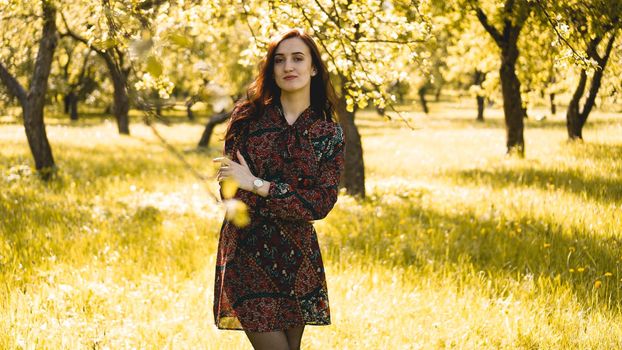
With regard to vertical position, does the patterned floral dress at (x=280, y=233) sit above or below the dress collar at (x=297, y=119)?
below

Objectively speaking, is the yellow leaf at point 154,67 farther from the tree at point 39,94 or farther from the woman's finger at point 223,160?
the tree at point 39,94

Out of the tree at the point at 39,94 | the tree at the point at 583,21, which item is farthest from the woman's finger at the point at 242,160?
the tree at the point at 39,94

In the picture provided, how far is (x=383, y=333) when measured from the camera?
426cm

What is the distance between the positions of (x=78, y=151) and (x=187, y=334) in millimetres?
13900

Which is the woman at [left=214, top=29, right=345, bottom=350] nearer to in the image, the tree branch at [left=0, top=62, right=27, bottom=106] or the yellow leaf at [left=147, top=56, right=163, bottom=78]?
the yellow leaf at [left=147, top=56, right=163, bottom=78]

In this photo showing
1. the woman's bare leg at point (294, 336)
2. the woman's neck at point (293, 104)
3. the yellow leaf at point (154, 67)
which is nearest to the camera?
the yellow leaf at point (154, 67)

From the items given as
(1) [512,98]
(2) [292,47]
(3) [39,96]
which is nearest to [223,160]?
(2) [292,47]

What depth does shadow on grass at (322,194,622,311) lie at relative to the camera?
513 centimetres

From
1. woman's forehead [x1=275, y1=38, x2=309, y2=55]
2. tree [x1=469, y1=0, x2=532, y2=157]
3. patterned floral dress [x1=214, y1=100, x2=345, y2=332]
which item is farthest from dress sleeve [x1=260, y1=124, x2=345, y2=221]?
tree [x1=469, y1=0, x2=532, y2=157]

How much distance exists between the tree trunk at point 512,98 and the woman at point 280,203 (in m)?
11.7

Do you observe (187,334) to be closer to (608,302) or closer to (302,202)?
(302,202)

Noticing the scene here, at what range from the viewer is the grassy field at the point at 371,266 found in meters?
4.17

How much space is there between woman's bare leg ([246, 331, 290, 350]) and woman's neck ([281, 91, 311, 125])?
1.01m

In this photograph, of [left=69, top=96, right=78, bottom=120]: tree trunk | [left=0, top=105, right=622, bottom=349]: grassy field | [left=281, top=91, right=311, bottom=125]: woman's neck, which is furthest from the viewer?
[left=69, top=96, right=78, bottom=120]: tree trunk
